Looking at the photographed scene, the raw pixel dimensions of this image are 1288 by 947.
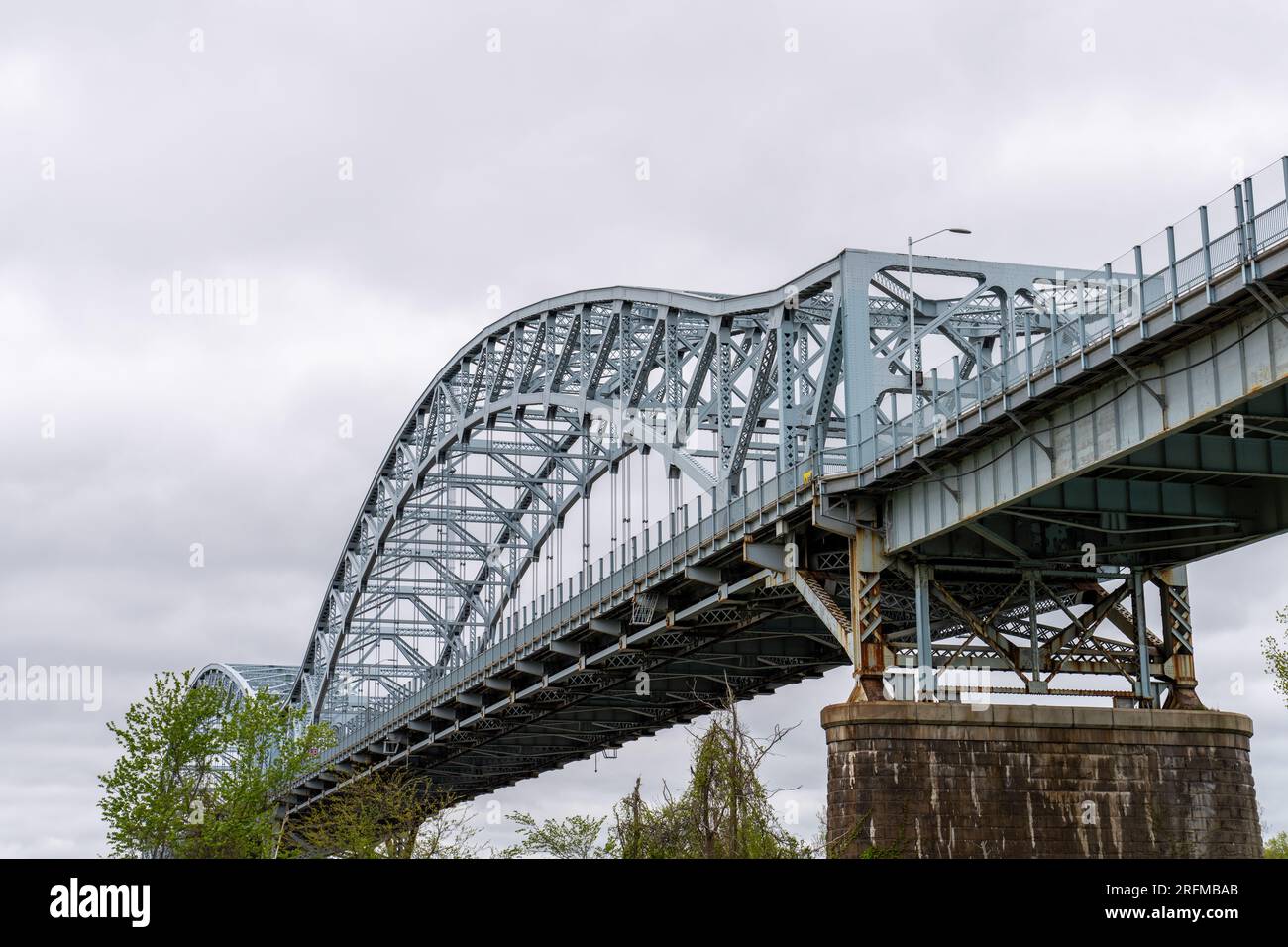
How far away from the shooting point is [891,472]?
1786 inches

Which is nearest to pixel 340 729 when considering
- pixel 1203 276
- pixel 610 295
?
pixel 610 295

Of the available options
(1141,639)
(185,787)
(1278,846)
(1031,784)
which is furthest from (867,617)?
(1278,846)

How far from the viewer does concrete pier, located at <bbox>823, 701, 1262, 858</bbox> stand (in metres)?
41.7

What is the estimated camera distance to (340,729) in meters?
113

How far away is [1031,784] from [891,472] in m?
8.49

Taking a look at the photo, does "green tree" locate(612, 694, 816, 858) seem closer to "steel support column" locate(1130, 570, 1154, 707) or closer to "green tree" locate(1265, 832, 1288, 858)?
"steel support column" locate(1130, 570, 1154, 707)

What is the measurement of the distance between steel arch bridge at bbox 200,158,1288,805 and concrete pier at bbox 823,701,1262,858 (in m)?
2.56

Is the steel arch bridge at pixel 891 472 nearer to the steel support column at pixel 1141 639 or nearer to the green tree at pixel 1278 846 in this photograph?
the steel support column at pixel 1141 639

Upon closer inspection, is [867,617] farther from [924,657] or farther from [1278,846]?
[1278,846]

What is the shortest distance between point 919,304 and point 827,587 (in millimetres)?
8408

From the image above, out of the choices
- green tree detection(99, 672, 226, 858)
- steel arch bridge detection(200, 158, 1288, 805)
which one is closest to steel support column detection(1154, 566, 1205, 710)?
steel arch bridge detection(200, 158, 1288, 805)

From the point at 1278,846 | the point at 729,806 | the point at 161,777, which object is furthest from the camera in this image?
the point at 1278,846
